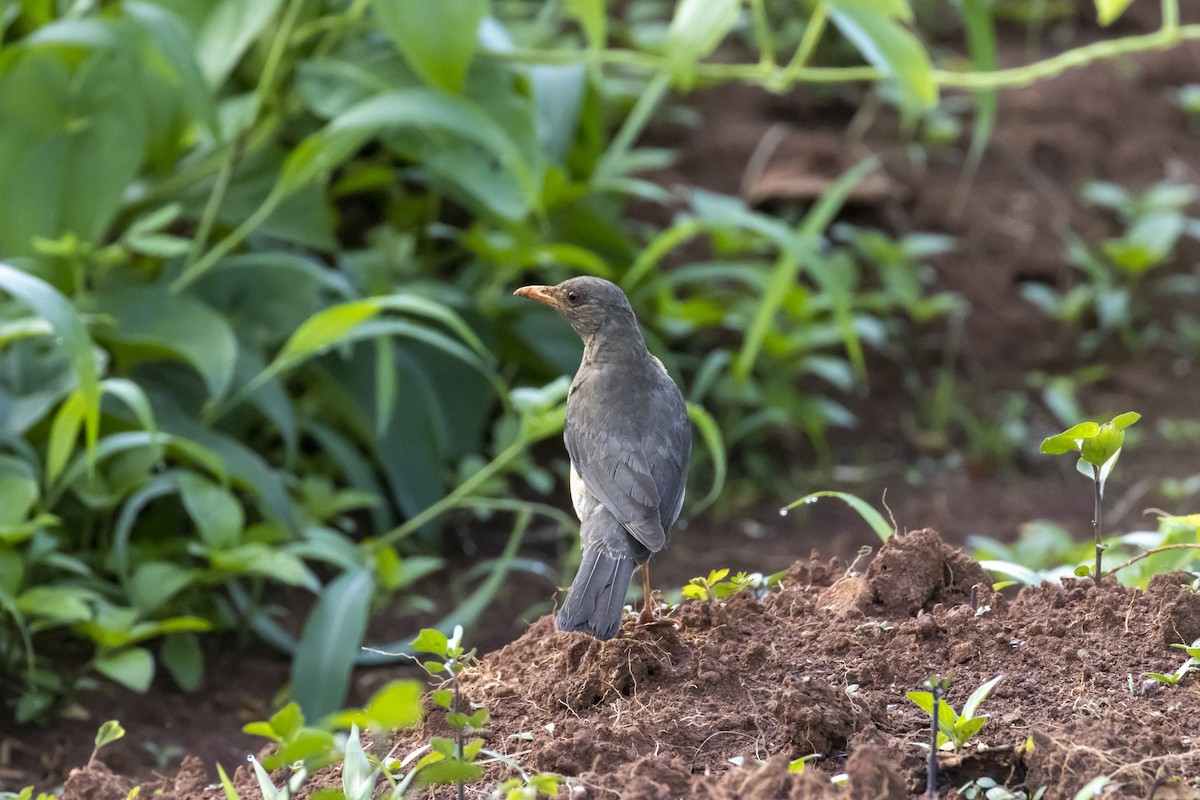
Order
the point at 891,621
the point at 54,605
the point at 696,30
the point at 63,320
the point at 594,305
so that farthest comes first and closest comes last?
the point at 696,30
the point at 54,605
the point at 594,305
the point at 63,320
the point at 891,621

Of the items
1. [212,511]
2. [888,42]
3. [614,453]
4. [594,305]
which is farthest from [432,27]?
[614,453]

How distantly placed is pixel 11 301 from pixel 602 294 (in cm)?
200

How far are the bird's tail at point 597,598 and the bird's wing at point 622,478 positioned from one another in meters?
0.11

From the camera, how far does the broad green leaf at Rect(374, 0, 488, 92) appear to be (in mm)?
4301

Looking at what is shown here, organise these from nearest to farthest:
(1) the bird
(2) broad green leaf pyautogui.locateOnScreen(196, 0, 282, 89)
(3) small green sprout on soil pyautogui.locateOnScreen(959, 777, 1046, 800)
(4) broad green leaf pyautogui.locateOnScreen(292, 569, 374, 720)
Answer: (3) small green sprout on soil pyautogui.locateOnScreen(959, 777, 1046, 800)
(1) the bird
(4) broad green leaf pyautogui.locateOnScreen(292, 569, 374, 720)
(2) broad green leaf pyautogui.locateOnScreen(196, 0, 282, 89)

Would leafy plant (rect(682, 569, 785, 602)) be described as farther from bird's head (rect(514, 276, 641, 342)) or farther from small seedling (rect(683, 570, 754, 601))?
bird's head (rect(514, 276, 641, 342))

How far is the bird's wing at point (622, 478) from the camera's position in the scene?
302 centimetres

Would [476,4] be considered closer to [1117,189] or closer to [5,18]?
[5,18]

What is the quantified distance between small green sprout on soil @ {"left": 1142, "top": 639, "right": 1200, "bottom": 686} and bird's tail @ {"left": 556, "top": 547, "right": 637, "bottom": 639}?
38.5 inches

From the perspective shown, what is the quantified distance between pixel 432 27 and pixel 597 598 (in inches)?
89.1

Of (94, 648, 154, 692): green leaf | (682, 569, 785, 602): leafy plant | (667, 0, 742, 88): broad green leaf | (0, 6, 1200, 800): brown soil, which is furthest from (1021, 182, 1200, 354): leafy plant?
(94, 648, 154, 692): green leaf

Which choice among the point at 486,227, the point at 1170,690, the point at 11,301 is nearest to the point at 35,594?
the point at 11,301

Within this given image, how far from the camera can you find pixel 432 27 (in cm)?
432

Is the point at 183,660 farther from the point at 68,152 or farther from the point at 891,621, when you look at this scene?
the point at 891,621
